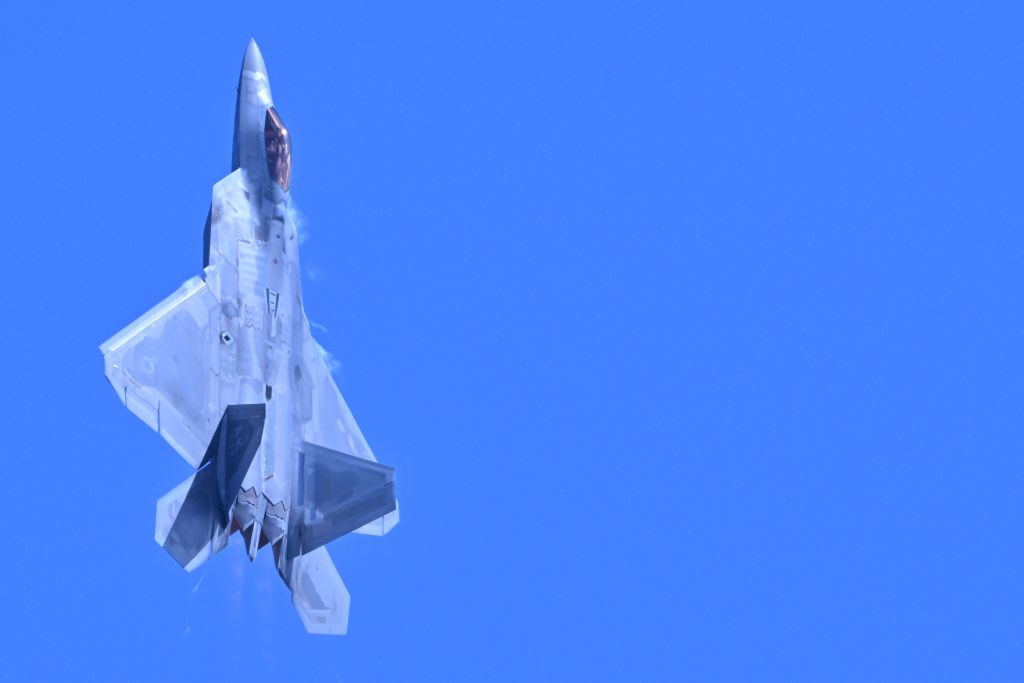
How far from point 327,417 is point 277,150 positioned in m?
4.67

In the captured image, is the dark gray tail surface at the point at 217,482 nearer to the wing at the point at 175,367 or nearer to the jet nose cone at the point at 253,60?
the wing at the point at 175,367

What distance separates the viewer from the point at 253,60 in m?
30.2

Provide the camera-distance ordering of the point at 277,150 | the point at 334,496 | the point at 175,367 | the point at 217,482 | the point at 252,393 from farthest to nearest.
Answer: the point at 277,150
the point at 334,496
the point at 252,393
the point at 175,367
the point at 217,482

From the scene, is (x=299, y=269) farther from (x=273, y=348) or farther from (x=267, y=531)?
(x=267, y=531)

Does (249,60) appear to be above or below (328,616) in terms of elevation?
above

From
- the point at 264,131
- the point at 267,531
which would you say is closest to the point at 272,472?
the point at 267,531

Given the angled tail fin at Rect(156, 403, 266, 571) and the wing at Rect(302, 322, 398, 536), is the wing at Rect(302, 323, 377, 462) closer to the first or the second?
the wing at Rect(302, 322, 398, 536)

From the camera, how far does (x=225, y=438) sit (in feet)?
83.0

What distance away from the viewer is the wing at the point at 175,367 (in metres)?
25.6

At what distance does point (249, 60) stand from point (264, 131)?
1531 millimetres

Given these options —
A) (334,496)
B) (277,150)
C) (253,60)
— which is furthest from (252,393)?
(253,60)

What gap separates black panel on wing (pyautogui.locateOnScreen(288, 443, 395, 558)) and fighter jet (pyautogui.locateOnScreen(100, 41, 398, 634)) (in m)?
0.02

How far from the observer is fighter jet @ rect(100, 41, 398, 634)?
25.4 meters

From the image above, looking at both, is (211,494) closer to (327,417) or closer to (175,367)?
(175,367)
